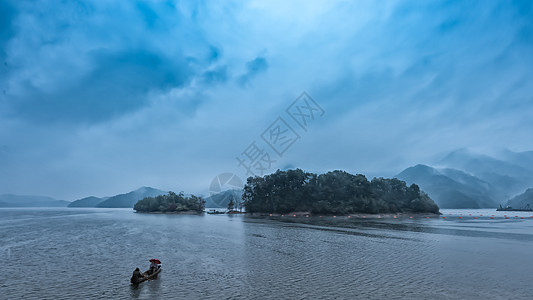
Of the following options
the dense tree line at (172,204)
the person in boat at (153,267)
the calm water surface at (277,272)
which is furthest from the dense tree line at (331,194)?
the person in boat at (153,267)

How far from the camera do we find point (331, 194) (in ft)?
404

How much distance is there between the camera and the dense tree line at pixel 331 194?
121 meters

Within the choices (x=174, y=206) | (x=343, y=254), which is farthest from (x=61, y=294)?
(x=174, y=206)

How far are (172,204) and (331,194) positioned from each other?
105112 millimetres

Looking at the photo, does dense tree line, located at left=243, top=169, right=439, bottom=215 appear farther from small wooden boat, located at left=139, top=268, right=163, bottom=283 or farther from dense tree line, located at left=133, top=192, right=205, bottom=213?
small wooden boat, located at left=139, top=268, right=163, bottom=283

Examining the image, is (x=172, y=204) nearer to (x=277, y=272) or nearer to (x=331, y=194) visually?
(x=331, y=194)

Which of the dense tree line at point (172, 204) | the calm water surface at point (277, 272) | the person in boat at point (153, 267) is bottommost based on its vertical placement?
the calm water surface at point (277, 272)

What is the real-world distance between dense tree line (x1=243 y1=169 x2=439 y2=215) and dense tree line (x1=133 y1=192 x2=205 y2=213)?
48.9 m

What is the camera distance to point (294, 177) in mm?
136625

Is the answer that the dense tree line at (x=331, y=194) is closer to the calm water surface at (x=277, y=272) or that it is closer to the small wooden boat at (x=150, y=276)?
the calm water surface at (x=277, y=272)

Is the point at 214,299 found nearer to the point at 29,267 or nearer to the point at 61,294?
the point at 61,294

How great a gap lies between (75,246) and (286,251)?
1094 inches

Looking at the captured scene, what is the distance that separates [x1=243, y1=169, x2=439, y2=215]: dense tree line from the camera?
398 feet

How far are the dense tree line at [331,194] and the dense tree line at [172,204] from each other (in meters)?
48.9
